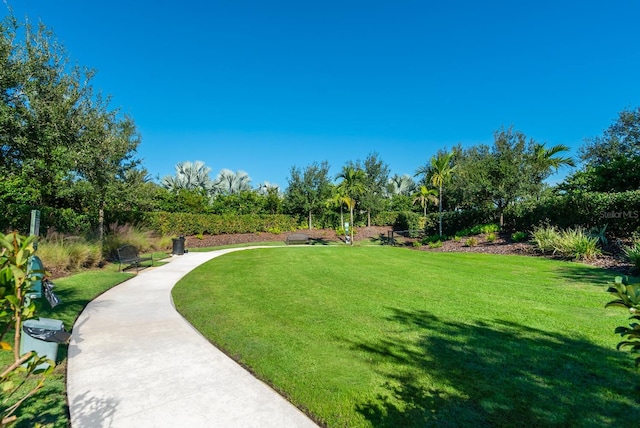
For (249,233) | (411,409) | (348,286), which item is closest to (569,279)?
(348,286)

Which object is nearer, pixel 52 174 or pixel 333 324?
pixel 333 324

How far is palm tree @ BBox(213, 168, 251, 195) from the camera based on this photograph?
4377 cm

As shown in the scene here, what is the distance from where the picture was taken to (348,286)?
7.54 meters

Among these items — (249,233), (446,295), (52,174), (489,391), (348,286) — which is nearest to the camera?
(489,391)

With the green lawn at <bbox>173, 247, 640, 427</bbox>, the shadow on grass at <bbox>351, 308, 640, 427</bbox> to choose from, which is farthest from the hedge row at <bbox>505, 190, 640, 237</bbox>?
the shadow on grass at <bbox>351, 308, 640, 427</bbox>

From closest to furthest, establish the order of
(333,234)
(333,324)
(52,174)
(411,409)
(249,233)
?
(411,409) → (333,324) → (52,174) → (249,233) → (333,234)

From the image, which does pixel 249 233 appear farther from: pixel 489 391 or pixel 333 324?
pixel 489 391

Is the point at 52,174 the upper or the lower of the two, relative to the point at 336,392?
upper

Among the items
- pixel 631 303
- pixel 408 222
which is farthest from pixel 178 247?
pixel 408 222

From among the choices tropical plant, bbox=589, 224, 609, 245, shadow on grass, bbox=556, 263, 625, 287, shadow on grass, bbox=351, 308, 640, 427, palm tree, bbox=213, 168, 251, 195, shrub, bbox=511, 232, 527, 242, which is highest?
palm tree, bbox=213, 168, 251, 195

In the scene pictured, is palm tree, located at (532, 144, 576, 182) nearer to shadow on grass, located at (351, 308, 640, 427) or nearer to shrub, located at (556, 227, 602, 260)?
shrub, located at (556, 227, 602, 260)

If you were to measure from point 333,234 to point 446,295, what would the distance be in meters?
21.1

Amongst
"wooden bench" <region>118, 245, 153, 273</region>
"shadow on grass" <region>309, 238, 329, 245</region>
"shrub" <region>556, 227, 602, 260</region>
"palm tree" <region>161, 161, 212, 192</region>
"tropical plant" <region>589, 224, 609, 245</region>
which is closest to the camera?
"wooden bench" <region>118, 245, 153, 273</region>

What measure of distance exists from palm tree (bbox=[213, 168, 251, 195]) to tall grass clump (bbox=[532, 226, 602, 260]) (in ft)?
121
